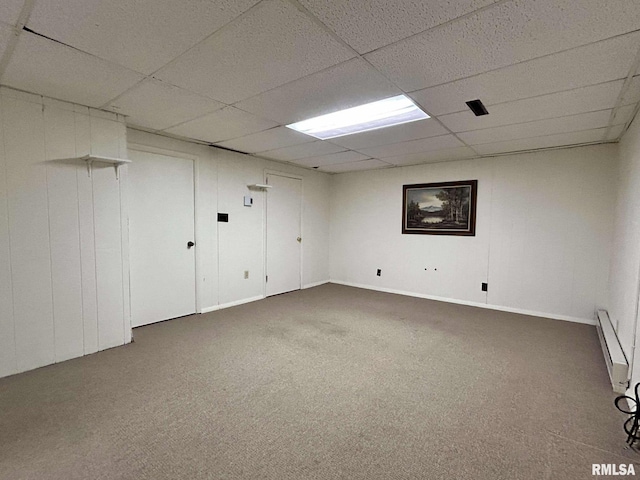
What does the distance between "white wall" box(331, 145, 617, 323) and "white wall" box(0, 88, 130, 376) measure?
4229 mm

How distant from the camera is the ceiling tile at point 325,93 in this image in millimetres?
2142

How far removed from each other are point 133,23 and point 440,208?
4682 millimetres

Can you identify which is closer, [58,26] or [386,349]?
[58,26]

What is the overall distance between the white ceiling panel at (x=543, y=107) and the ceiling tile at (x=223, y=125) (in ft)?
6.14

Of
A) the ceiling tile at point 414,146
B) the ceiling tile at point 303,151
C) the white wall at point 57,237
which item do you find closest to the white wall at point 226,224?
the ceiling tile at point 303,151

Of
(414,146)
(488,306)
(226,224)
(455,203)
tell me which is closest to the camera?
(414,146)

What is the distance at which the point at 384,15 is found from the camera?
1521mm

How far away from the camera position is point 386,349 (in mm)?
3166

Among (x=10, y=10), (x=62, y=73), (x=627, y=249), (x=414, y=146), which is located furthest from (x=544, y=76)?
(x=62, y=73)

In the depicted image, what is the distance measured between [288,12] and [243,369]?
261 centimetres

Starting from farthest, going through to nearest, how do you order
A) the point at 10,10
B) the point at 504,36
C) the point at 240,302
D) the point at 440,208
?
the point at 440,208
the point at 240,302
the point at 504,36
the point at 10,10

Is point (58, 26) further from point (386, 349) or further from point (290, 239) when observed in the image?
point (290, 239)

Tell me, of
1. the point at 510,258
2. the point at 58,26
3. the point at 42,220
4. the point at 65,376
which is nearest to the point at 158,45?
the point at 58,26

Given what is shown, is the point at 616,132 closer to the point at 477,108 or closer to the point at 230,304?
the point at 477,108
